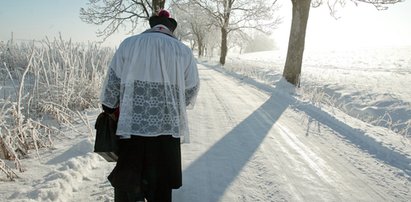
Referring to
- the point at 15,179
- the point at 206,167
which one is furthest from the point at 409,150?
the point at 15,179

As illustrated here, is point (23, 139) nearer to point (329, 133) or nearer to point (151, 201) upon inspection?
point (151, 201)

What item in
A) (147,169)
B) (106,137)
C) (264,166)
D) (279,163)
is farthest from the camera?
(279,163)

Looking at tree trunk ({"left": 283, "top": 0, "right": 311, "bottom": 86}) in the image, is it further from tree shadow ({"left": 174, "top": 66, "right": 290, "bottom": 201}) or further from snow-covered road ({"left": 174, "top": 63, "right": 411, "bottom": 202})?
tree shadow ({"left": 174, "top": 66, "right": 290, "bottom": 201})

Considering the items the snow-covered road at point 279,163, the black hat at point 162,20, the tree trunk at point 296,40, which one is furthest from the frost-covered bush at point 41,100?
the tree trunk at point 296,40

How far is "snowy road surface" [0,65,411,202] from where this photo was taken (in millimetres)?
3094

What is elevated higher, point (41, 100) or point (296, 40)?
point (296, 40)

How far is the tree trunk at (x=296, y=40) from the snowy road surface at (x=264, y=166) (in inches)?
215

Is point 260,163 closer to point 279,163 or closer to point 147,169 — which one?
point 279,163

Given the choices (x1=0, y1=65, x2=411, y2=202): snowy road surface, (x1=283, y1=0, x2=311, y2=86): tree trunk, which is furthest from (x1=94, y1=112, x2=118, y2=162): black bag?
(x1=283, y1=0, x2=311, y2=86): tree trunk

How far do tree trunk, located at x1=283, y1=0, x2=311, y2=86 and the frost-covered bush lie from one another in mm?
7104

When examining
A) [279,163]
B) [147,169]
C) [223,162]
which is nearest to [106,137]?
[147,169]

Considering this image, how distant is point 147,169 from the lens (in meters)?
2.46

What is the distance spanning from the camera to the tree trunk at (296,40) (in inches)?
436

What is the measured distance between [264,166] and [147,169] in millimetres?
1918
